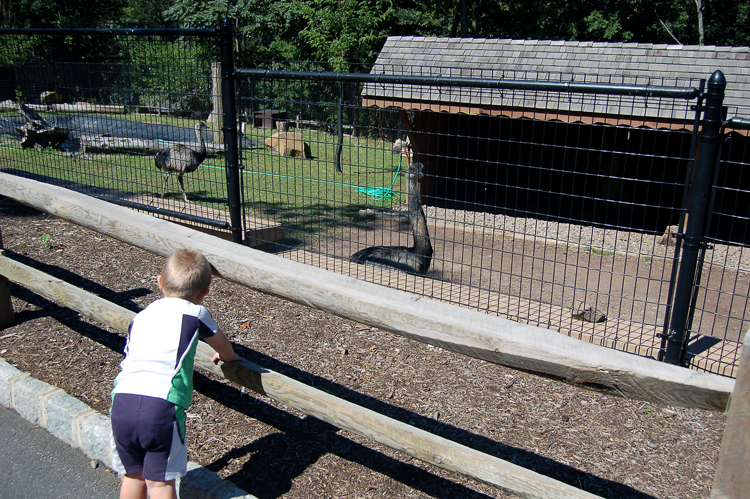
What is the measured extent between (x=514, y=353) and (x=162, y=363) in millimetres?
1378

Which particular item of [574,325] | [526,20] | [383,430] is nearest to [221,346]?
[383,430]

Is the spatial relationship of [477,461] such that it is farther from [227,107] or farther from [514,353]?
[227,107]

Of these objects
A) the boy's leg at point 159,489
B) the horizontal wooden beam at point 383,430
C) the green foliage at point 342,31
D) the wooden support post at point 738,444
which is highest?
the green foliage at point 342,31

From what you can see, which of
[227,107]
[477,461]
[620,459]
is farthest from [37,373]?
[620,459]

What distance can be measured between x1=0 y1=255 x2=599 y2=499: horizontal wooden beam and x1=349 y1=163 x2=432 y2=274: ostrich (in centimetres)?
335

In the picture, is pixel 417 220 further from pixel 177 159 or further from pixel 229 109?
pixel 177 159

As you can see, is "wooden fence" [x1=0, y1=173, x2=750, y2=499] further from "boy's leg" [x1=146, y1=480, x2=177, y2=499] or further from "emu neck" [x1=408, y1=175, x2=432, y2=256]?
"emu neck" [x1=408, y1=175, x2=432, y2=256]

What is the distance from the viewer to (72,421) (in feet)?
10.1

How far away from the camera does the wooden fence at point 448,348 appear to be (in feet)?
5.35

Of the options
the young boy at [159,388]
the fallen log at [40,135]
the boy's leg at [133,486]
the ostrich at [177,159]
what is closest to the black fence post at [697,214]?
the young boy at [159,388]

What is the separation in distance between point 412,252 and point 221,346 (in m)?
3.91

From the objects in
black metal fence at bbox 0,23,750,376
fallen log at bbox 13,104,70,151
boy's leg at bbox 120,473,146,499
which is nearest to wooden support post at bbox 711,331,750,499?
black metal fence at bbox 0,23,750,376

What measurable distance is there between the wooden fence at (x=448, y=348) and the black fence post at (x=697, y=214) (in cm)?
191

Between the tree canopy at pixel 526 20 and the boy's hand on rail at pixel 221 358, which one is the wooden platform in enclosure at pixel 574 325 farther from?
the tree canopy at pixel 526 20
